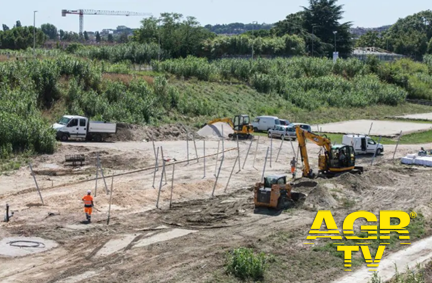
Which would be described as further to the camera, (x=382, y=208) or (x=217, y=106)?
(x=217, y=106)

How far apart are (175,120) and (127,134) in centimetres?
948

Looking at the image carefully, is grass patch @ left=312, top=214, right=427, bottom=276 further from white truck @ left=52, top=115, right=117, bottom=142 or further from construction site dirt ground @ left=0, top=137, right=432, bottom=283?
white truck @ left=52, top=115, right=117, bottom=142

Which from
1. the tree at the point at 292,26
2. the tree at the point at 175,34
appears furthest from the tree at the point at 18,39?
the tree at the point at 292,26

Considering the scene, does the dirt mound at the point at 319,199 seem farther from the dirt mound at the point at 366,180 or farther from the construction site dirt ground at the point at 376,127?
the construction site dirt ground at the point at 376,127

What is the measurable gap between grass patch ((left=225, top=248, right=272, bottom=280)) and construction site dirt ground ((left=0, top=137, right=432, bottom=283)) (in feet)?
1.14

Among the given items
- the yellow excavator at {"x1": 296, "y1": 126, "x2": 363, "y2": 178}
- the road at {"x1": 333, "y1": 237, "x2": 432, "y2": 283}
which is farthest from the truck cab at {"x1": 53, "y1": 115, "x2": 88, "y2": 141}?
the road at {"x1": 333, "y1": 237, "x2": 432, "y2": 283}

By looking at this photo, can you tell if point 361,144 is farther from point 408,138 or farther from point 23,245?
point 23,245

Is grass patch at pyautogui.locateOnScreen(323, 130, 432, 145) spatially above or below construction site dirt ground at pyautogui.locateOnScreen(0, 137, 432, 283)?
below

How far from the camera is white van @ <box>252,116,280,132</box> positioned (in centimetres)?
5456

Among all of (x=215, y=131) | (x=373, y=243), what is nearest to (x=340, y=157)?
(x=373, y=243)

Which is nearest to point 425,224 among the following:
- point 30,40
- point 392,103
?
point 392,103

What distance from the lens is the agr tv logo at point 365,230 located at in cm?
2183

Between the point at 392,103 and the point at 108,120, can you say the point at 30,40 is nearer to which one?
the point at 392,103

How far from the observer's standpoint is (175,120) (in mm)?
55656
